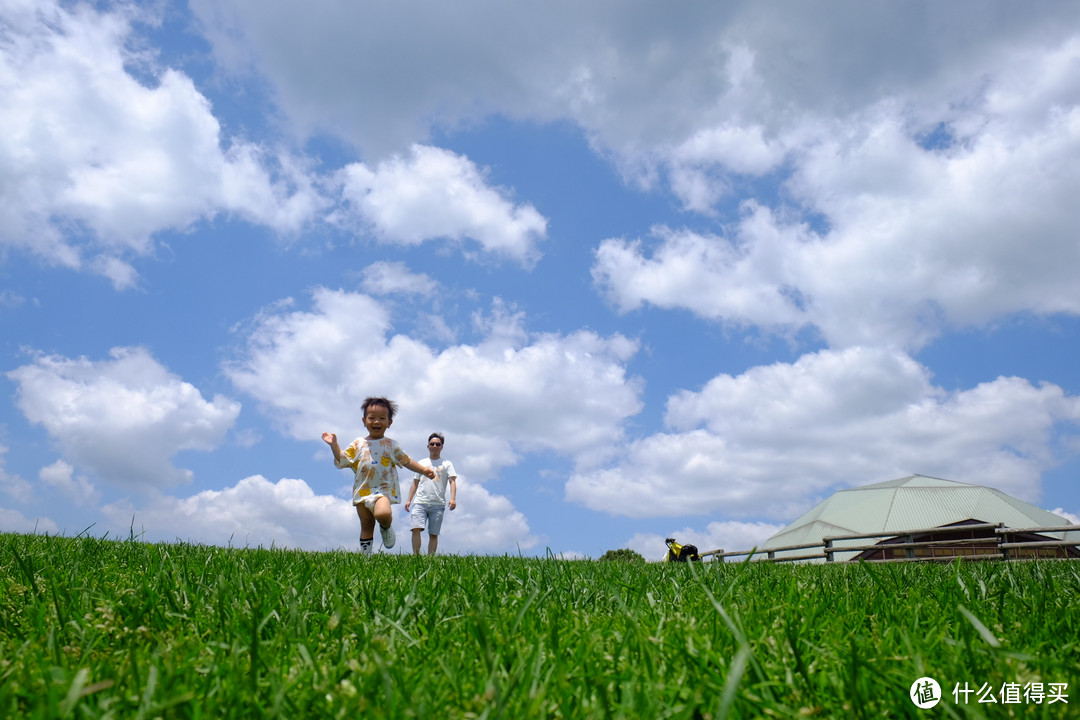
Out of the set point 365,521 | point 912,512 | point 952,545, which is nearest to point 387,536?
point 365,521

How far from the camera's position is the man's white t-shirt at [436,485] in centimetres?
1364

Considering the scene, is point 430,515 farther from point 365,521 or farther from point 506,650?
point 506,650

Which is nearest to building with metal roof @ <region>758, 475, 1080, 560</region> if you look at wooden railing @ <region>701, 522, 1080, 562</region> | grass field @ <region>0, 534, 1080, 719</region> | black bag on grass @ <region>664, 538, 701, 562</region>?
wooden railing @ <region>701, 522, 1080, 562</region>

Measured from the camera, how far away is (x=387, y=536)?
1008cm

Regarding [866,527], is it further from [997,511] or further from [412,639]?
[412,639]

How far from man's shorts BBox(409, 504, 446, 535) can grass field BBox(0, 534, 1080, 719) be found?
10.5m

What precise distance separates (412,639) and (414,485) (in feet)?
40.1

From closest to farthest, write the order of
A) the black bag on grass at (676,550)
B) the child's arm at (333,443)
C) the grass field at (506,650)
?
the grass field at (506,650) → the child's arm at (333,443) → the black bag on grass at (676,550)

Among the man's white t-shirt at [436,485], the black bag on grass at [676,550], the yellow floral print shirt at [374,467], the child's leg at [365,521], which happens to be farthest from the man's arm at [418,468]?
the black bag on grass at [676,550]

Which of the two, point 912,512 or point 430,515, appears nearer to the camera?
point 430,515

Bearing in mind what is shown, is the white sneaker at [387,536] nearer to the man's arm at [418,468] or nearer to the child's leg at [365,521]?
the child's leg at [365,521]

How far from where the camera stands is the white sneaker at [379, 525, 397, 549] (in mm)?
10016

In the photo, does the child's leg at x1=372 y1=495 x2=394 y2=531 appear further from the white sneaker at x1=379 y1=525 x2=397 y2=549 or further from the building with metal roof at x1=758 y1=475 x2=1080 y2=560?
the building with metal roof at x1=758 y1=475 x2=1080 y2=560

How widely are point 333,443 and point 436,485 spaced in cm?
464
